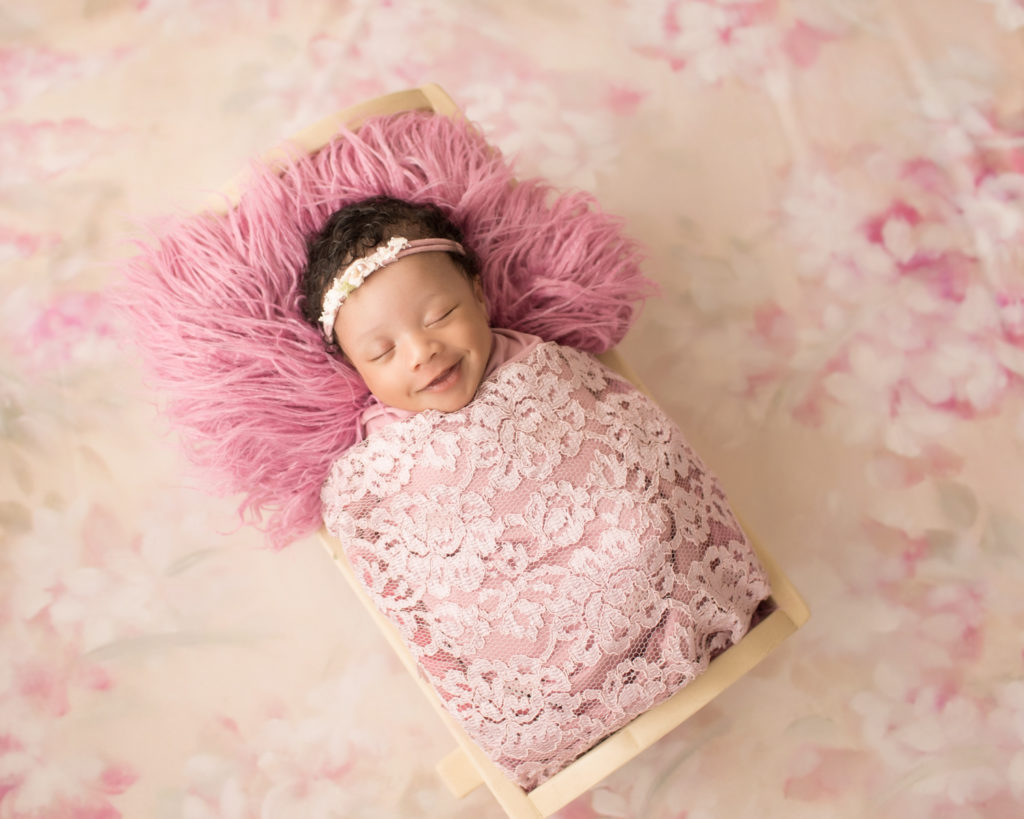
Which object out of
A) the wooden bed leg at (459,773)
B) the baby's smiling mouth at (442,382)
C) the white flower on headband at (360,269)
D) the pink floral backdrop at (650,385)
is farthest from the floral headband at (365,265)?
the wooden bed leg at (459,773)

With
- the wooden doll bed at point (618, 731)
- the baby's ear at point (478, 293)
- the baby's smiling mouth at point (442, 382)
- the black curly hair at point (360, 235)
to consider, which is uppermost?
the black curly hair at point (360, 235)

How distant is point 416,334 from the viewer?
100 cm

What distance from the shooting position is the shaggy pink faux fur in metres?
1.09

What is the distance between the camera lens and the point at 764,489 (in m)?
1.40

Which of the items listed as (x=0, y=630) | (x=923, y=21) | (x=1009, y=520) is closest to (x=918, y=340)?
(x=1009, y=520)

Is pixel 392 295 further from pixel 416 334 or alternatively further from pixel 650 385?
pixel 650 385

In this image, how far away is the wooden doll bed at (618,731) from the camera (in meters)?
1.05

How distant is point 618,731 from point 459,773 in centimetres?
27

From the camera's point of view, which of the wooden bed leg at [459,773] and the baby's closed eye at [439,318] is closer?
the baby's closed eye at [439,318]

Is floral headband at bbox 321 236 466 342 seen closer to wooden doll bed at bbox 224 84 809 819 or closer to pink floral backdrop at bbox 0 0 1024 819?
wooden doll bed at bbox 224 84 809 819

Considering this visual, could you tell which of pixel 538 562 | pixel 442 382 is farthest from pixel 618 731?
pixel 442 382

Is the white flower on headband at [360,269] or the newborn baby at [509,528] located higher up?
the white flower on headband at [360,269]

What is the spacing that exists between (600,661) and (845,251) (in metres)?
0.88

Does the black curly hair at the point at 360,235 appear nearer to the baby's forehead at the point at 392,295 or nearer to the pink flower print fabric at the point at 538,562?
the baby's forehead at the point at 392,295
